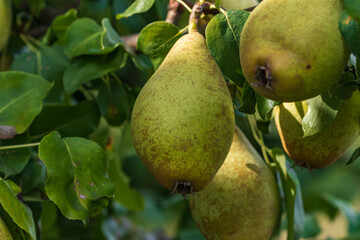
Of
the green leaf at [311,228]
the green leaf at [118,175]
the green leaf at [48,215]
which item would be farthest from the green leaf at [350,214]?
the green leaf at [48,215]

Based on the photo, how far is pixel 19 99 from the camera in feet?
3.25

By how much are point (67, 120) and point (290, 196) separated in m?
0.44

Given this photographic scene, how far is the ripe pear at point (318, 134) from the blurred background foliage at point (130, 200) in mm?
171

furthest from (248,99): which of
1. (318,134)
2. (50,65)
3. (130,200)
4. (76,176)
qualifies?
(130,200)

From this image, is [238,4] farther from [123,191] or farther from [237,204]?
[123,191]

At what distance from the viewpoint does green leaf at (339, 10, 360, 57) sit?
0.66 m

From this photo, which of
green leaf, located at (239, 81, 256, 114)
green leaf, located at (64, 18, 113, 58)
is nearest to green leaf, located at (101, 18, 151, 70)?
green leaf, located at (64, 18, 113, 58)

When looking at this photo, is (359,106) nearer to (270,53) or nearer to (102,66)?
(270,53)

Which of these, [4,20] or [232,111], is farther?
[4,20]

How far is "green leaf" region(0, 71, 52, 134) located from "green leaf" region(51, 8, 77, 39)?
0.28m

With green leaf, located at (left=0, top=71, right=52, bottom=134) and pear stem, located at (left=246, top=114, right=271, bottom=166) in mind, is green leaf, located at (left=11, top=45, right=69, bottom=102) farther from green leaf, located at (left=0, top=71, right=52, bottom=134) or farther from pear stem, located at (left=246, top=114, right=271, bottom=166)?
pear stem, located at (left=246, top=114, right=271, bottom=166)

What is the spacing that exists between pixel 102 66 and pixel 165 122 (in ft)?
1.38

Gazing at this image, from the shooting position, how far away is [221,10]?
0.86 meters

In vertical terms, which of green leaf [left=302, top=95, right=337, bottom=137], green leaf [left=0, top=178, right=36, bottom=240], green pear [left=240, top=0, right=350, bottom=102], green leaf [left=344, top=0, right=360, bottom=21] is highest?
green leaf [left=344, top=0, right=360, bottom=21]
